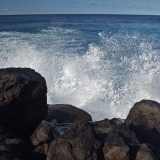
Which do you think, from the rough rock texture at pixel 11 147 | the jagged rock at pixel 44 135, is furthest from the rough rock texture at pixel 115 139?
the rough rock texture at pixel 11 147

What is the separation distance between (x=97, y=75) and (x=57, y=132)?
6.10 metres

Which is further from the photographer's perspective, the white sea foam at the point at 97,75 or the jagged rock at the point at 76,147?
the white sea foam at the point at 97,75

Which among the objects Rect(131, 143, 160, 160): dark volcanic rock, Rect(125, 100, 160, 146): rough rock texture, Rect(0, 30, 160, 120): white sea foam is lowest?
Rect(0, 30, 160, 120): white sea foam

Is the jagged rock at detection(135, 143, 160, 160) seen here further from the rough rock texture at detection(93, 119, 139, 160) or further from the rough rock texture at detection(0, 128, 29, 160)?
the rough rock texture at detection(0, 128, 29, 160)

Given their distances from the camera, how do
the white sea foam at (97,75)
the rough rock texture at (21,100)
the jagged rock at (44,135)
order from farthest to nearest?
the white sea foam at (97,75) → the rough rock texture at (21,100) → the jagged rock at (44,135)

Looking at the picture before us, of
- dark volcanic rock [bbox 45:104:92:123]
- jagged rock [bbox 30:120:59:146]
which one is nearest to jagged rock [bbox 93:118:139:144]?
jagged rock [bbox 30:120:59:146]

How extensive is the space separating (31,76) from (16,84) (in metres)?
0.33

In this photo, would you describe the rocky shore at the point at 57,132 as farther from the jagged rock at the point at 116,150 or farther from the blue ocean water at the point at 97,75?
the blue ocean water at the point at 97,75

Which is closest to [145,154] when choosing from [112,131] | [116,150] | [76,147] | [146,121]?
[116,150]

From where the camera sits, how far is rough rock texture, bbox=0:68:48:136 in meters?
3.35

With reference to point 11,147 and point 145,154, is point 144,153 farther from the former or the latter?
point 11,147

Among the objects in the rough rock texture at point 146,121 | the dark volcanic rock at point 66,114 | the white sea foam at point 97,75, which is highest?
the rough rock texture at point 146,121

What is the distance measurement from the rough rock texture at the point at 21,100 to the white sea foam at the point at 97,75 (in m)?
3.00

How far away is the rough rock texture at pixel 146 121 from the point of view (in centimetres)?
344
